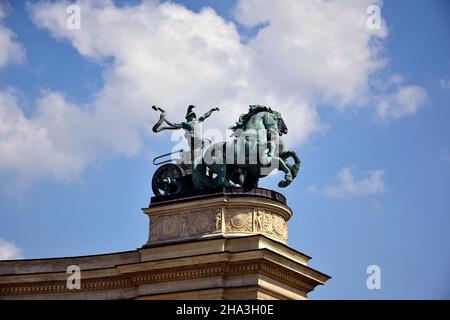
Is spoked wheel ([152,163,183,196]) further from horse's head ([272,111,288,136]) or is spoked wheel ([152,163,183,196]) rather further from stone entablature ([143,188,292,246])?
horse's head ([272,111,288,136])

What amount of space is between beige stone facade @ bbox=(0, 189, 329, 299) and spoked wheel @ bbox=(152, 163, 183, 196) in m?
0.91

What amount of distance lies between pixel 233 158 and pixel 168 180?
10.3 feet

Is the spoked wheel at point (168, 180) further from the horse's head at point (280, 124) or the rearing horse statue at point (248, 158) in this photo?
the horse's head at point (280, 124)

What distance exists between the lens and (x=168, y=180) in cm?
3784

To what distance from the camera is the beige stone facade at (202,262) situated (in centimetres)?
3447

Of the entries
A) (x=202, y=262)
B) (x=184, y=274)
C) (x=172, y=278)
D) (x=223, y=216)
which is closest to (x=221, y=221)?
(x=223, y=216)

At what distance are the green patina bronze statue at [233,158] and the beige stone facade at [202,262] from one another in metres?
1.16

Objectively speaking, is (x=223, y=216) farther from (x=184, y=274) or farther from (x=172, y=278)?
(x=172, y=278)

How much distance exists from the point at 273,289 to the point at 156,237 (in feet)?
18.1

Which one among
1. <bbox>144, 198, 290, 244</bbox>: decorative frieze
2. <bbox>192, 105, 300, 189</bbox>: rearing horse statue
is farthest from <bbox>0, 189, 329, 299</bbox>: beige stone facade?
<bbox>192, 105, 300, 189</bbox>: rearing horse statue

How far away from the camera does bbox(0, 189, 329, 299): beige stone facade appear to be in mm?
34469

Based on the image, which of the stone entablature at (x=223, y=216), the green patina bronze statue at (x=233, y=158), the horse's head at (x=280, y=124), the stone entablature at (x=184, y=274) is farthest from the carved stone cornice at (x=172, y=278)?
the horse's head at (x=280, y=124)

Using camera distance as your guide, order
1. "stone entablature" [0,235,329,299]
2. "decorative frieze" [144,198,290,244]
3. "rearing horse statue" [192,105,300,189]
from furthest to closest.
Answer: "rearing horse statue" [192,105,300,189] → "decorative frieze" [144,198,290,244] → "stone entablature" [0,235,329,299]
